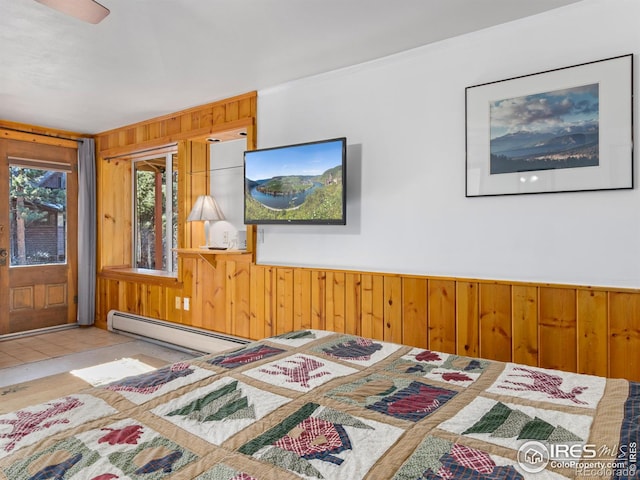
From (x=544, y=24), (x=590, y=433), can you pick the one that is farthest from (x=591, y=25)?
(x=590, y=433)

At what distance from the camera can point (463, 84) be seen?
261 centimetres

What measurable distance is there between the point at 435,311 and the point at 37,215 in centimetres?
462

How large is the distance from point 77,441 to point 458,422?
1028mm

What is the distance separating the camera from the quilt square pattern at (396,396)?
51.8 inches

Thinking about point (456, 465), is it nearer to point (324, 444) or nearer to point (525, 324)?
point (324, 444)

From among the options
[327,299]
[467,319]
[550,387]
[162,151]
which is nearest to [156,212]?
[162,151]

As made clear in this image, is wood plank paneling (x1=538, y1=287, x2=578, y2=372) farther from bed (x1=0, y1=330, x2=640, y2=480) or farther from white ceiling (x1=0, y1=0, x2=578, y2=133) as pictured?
white ceiling (x1=0, y1=0, x2=578, y2=133)

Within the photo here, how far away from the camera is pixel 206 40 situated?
2.67m

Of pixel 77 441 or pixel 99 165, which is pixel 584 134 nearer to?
pixel 77 441

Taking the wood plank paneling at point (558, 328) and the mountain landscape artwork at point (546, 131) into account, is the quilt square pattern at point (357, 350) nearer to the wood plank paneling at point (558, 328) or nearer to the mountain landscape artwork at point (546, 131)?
the wood plank paneling at point (558, 328)

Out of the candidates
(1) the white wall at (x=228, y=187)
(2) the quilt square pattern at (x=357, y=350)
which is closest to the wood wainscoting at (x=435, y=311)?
(1) the white wall at (x=228, y=187)

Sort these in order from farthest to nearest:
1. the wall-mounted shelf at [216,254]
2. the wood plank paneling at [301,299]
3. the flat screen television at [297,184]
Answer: the wall-mounted shelf at [216,254]
the wood plank paneling at [301,299]
the flat screen television at [297,184]

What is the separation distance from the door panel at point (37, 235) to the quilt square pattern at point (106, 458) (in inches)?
180

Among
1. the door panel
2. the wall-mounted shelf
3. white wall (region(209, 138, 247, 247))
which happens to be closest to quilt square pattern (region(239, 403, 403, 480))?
the wall-mounted shelf
